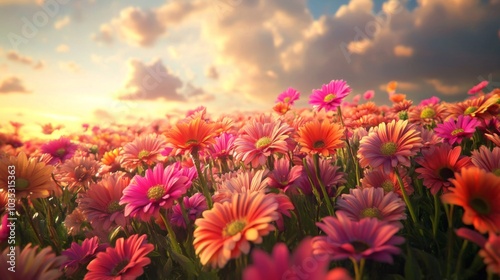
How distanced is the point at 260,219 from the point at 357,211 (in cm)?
62

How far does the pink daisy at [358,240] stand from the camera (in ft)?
3.23

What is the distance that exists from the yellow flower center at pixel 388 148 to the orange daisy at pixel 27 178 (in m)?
1.90

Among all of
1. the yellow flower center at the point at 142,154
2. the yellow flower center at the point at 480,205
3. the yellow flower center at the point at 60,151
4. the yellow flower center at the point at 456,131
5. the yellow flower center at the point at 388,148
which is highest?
the yellow flower center at the point at 60,151

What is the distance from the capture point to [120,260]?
1.55 metres

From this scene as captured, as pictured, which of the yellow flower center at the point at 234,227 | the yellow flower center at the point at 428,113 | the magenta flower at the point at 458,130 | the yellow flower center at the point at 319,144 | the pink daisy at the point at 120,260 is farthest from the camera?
the yellow flower center at the point at 428,113

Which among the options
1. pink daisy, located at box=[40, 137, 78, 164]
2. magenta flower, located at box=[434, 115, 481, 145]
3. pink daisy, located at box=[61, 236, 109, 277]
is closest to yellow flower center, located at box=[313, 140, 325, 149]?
magenta flower, located at box=[434, 115, 481, 145]

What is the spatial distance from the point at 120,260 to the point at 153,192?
1.18 feet

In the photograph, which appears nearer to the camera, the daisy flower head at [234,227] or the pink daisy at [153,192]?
the daisy flower head at [234,227]

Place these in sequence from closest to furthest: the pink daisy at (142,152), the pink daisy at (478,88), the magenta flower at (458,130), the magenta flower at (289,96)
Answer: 1. the magenta flower at (458,130)
2. the pink daisy at (142,152)
3. the magenta flower at (289,96)
4. the pink daisy at (478,88)

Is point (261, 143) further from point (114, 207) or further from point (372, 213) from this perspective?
point (114, 207)

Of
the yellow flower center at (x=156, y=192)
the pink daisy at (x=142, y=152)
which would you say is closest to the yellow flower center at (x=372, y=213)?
the yellow flower center at (x=156, y=192)

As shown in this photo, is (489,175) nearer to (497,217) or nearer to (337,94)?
(497,217)

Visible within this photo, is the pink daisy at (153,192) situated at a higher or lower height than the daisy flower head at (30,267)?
higher

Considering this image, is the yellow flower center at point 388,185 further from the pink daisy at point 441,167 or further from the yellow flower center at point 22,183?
the yellow flower center at point 22,183
